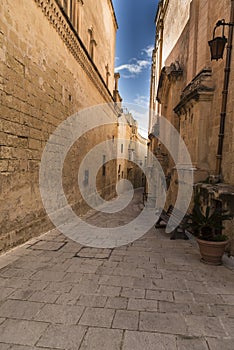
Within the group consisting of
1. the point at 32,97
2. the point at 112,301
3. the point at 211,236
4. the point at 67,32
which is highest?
the point at 67,32

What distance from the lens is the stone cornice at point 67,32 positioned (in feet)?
18.7

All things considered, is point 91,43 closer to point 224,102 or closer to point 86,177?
point 86,177

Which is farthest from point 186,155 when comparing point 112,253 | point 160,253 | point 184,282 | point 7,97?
point 7,97

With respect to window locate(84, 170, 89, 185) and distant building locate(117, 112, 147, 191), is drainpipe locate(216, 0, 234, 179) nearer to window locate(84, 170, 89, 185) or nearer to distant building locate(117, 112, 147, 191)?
window locate(84, 170, 89, 185)

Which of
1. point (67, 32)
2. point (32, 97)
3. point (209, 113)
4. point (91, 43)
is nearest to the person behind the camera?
point (32, 97)

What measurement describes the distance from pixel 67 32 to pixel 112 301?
690 centimetres

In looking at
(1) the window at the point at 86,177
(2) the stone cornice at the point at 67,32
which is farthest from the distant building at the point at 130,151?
(2) the stone cornice at the point at 67,32

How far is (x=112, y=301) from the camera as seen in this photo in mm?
2998

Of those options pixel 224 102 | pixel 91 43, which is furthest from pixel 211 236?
pixel 91 43

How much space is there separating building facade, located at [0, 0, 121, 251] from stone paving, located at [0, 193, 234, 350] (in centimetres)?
103

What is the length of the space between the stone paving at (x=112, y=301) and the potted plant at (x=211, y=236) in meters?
0.24

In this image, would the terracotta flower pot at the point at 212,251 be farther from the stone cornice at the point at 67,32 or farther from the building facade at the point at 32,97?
the stone cornice at the point at 67,32

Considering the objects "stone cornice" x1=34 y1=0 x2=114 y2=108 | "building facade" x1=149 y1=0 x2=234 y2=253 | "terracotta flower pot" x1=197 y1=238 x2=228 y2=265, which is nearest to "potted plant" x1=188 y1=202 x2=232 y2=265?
"terracotta flower pot" x1=197 y1=238 x2=228 y2=265

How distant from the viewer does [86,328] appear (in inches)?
96.7
